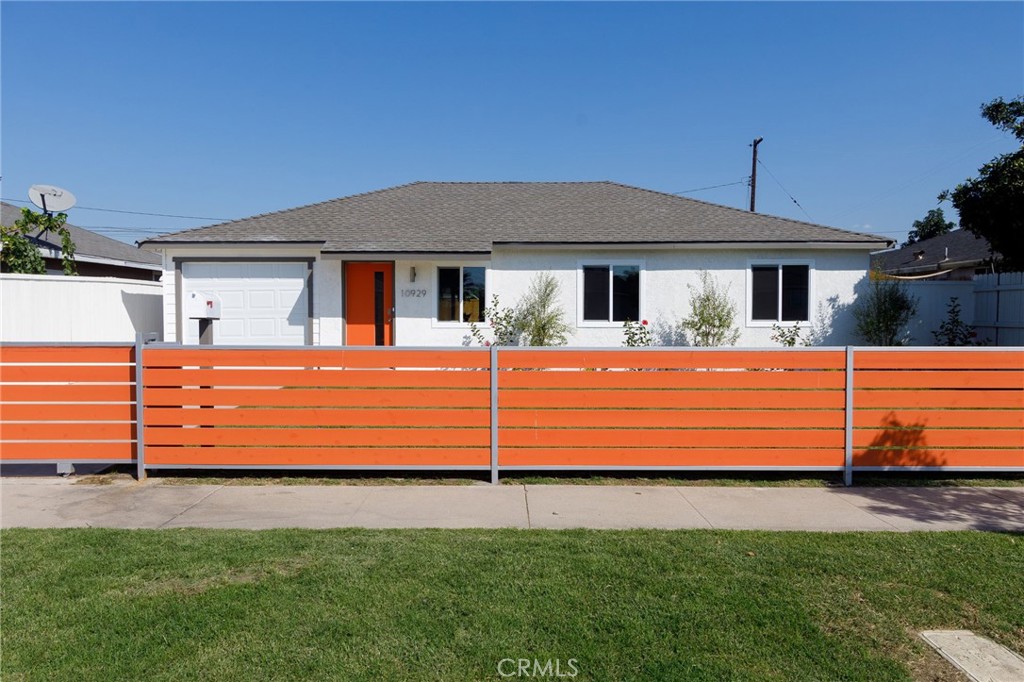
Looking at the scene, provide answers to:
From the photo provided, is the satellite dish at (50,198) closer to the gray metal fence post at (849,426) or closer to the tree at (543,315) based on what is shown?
the tree at (543,315)

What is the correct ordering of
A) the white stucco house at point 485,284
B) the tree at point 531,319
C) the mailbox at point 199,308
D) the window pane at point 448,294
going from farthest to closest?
the window pane at point 448,294
the white stucco house at point 485,284
the tree at point 531,319
the mailbox at point 199,308

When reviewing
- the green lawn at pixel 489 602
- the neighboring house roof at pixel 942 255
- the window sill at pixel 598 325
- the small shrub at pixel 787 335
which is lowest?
the green lawn at pixel 489 602

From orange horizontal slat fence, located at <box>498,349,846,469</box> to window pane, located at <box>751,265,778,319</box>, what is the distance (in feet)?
21.5

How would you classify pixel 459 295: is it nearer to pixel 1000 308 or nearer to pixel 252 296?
pixel 252 296

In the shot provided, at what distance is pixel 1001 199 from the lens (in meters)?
11.7

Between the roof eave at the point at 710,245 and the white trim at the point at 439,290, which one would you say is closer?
the roof eave at the point at 710,245

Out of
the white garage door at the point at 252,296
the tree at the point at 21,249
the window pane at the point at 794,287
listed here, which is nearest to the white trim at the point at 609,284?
the window pane at the point at 794,287

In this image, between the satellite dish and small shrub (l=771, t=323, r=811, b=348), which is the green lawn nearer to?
small shrub (l=771, t=323, r=811, b=348)

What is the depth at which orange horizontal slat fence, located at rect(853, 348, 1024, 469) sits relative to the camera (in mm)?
7098

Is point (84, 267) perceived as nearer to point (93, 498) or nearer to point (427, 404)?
point (93, 498)

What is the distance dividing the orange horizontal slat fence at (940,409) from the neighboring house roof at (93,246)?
18.3 m

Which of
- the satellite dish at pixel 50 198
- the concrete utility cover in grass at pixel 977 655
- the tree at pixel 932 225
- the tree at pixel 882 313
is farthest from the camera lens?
the tree at pixel 932 225

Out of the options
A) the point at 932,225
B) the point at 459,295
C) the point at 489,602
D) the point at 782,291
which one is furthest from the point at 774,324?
the point at 932,225

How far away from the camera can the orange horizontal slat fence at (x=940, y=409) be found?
279 inches
